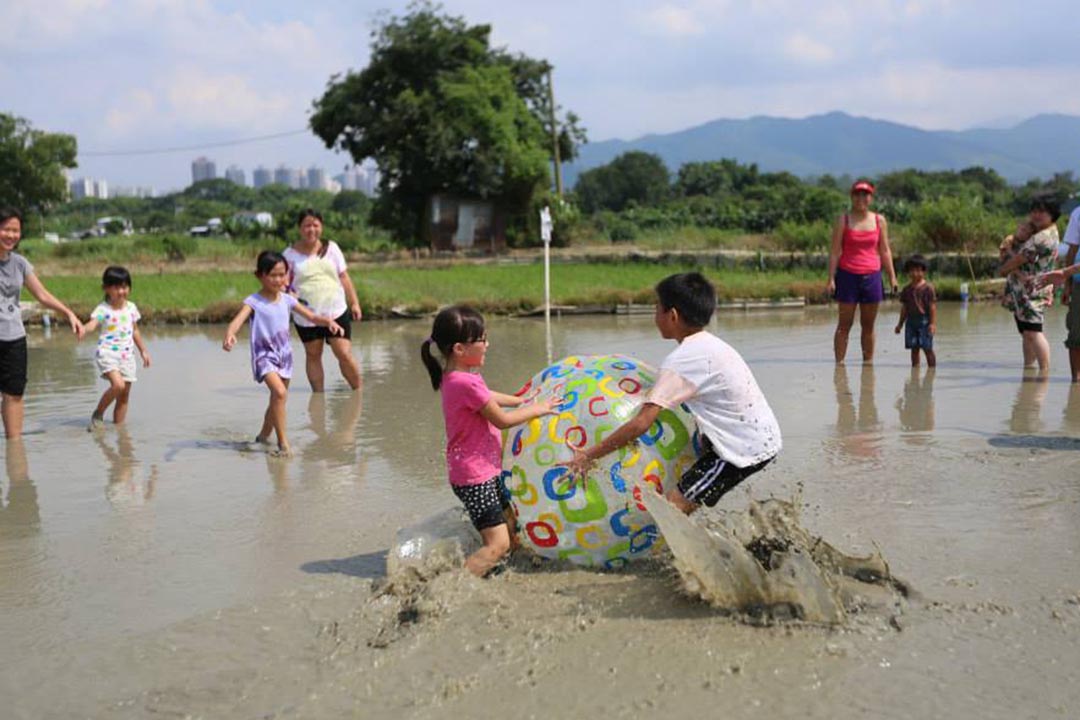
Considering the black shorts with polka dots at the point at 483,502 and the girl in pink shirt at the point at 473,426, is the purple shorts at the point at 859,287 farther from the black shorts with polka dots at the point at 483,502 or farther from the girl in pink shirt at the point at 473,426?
the black shorts with polka dots at the point at 483,502

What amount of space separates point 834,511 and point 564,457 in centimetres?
183

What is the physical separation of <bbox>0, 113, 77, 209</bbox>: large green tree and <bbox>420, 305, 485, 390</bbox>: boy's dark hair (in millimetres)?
55594

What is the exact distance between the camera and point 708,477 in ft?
15.6

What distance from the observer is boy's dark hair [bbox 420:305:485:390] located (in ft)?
15.8

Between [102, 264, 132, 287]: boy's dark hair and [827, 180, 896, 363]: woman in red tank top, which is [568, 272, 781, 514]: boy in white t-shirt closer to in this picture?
[102, 264, 132, 287]: boy's dark hair

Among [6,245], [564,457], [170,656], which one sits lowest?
[170,656]

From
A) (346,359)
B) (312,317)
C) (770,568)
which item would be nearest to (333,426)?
(312,317)

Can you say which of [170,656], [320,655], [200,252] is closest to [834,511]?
[320,655]

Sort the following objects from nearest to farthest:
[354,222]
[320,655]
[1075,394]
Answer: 1. [320,655]
2. [1075,394]
3. [354,222]

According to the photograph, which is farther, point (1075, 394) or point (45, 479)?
point (1075, 394)

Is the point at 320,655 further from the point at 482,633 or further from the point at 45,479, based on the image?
the point at 45,479

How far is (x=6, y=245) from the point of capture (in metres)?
7.75

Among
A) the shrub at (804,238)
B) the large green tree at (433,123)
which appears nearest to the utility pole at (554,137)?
the large green tree at (433,123)

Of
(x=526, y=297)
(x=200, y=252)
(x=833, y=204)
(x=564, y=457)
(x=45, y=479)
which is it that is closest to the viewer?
(x=564, y=457)
